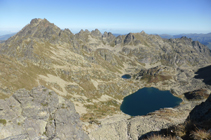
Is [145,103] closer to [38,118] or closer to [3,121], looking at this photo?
[38,118]

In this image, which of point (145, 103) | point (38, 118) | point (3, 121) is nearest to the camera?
point (3, 121)

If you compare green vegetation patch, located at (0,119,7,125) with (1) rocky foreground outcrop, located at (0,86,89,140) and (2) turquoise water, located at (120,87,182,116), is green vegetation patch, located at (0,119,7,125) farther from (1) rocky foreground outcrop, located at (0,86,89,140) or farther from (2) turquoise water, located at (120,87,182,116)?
(2) turquoise water, located at (120,87,182,116)

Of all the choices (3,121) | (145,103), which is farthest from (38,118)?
(145,103)

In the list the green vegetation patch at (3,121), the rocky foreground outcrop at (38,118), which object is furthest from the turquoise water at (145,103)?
the green vegetation patch at (3,121)

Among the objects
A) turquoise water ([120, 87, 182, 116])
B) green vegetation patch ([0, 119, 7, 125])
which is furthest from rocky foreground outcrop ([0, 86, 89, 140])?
turquoise water ([120, 87, 182, 116])

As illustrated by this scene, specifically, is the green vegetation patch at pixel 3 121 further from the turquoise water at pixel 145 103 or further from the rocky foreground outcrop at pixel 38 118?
the turquoise water at pixel 145 103

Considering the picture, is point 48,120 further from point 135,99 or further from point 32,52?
point 32,52

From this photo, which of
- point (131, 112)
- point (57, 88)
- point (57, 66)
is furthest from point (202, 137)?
point (57, 66)

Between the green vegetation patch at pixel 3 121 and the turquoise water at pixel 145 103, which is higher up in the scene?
the green vegetation patch at pixel 3 121
